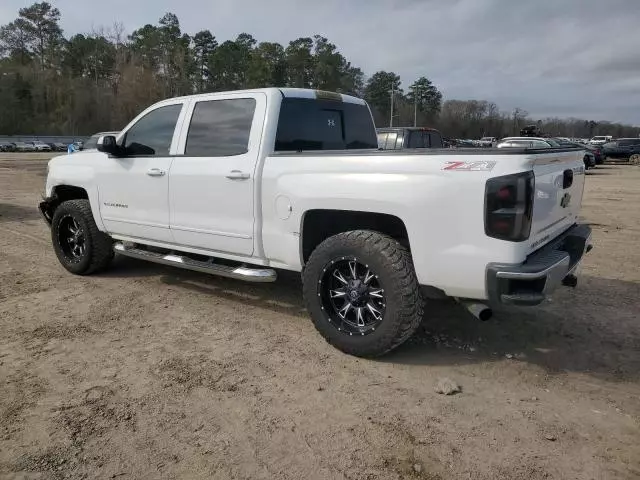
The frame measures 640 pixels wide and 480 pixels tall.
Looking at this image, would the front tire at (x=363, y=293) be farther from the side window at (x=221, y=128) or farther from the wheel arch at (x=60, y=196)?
the wheel arch at (x=60, y=196)

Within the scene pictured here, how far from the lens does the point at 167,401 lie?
330cm

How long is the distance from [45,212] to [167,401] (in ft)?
14.4

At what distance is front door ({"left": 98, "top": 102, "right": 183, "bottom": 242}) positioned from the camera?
16.8 feet

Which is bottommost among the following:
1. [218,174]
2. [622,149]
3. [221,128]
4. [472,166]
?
[622,149]

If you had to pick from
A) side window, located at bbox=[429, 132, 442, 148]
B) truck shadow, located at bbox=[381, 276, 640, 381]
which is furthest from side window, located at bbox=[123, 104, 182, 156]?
side window, located at bbox=[429, 132, 442, 148]

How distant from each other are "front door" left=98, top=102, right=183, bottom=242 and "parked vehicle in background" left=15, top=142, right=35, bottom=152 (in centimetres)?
6442

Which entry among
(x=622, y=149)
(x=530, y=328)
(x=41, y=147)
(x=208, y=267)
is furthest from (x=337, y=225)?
(x=41, y=147)

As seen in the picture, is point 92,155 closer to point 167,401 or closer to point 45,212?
point 45,212

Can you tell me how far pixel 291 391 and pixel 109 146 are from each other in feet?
11.0

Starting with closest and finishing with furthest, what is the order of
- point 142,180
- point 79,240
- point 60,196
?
point 142,180 → point 79,240 → point 60,196

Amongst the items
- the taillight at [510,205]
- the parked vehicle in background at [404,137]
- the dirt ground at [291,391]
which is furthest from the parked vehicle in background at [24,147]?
the taillight at [510,205]

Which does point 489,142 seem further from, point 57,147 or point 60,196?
point 57,147

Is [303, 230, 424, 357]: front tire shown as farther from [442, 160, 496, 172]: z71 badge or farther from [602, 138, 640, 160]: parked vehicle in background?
[602, 138, 640, 160]: parked vehicle in background

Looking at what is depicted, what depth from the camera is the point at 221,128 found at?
471cm
